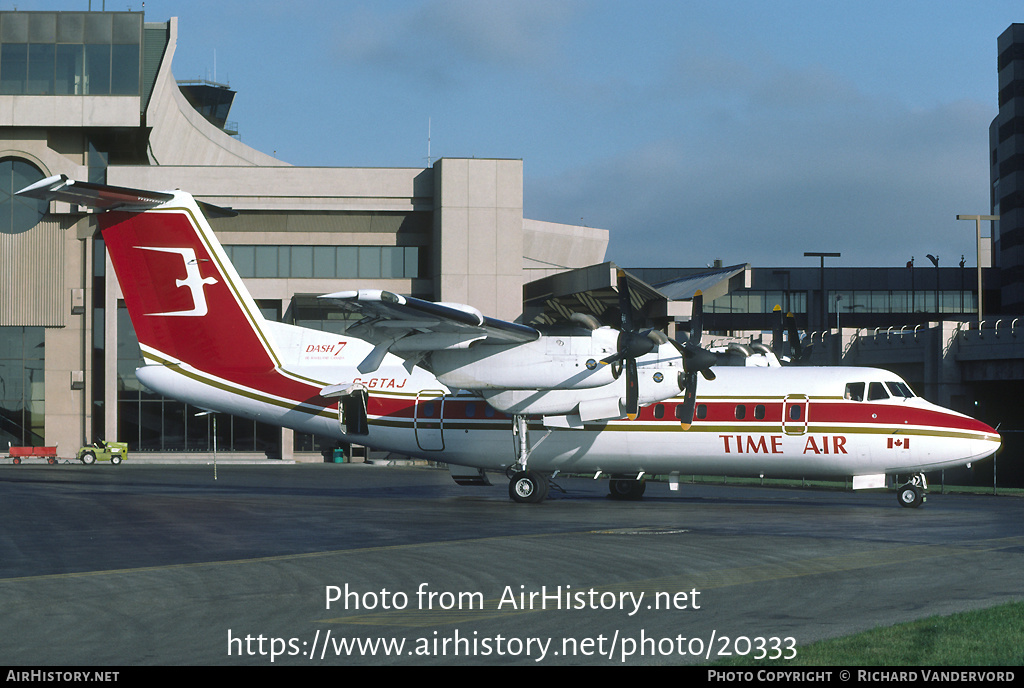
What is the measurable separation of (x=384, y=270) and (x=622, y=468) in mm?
39334

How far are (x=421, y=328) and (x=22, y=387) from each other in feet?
155

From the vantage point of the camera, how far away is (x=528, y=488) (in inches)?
1101

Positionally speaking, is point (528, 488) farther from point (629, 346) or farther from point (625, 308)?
point (625, 308)

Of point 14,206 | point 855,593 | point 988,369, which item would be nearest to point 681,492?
point 988,369

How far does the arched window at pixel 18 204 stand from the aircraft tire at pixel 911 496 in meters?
54.8

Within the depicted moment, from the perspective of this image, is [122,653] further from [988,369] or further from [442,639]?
[988,369]

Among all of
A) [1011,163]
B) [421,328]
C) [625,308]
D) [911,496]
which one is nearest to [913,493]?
[911,496]

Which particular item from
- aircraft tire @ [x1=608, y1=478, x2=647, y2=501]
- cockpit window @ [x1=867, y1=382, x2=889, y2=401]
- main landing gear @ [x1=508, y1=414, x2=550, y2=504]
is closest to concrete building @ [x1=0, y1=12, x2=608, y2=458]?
aircraft tire @ [x1=608, y1=478, x2=647, y2=501]

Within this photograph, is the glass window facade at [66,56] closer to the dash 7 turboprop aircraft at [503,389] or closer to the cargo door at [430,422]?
the dash 7 turboprop aircraft at [503,389]

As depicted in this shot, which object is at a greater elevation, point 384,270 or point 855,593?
point 384,270

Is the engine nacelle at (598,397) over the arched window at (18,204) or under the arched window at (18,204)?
under

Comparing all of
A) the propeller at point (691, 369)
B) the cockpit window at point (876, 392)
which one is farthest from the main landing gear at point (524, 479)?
the cockpit window at point (876, 392)

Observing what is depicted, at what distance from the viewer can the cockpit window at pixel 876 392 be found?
2691 centimetres
